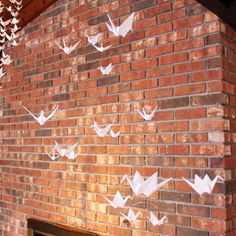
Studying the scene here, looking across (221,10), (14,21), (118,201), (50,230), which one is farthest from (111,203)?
(14,21)

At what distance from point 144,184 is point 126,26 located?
3.43 feet

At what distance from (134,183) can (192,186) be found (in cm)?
41

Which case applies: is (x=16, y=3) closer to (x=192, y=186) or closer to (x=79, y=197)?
(x=79, y=197)

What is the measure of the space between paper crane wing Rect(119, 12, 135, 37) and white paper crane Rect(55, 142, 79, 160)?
0.91 m

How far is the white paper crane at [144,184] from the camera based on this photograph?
209cm

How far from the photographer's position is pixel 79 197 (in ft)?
8.49

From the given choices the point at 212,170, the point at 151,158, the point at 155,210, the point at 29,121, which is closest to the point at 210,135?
the point at 212,170

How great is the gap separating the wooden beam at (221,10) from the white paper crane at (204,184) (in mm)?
873

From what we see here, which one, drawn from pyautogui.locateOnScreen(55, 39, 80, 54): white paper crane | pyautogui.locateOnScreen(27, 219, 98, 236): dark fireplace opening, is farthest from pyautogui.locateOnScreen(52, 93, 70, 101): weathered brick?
pyautogui.locateOnScreen(27, 219, 98, 236): dark fireplace opening

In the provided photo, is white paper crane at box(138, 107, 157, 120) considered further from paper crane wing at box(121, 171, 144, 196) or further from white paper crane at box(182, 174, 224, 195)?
white paper crane at box(182, 174, 224, 195)

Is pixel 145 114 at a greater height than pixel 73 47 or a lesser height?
lesser

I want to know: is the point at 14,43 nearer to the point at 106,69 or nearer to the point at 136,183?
the point at 106,69

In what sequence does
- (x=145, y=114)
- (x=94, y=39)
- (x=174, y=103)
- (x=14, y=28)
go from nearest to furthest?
(x=174, y=103)
(x=145, y=114)
(x=94, y=39)
(x=14, y=28)

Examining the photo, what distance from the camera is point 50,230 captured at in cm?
274
